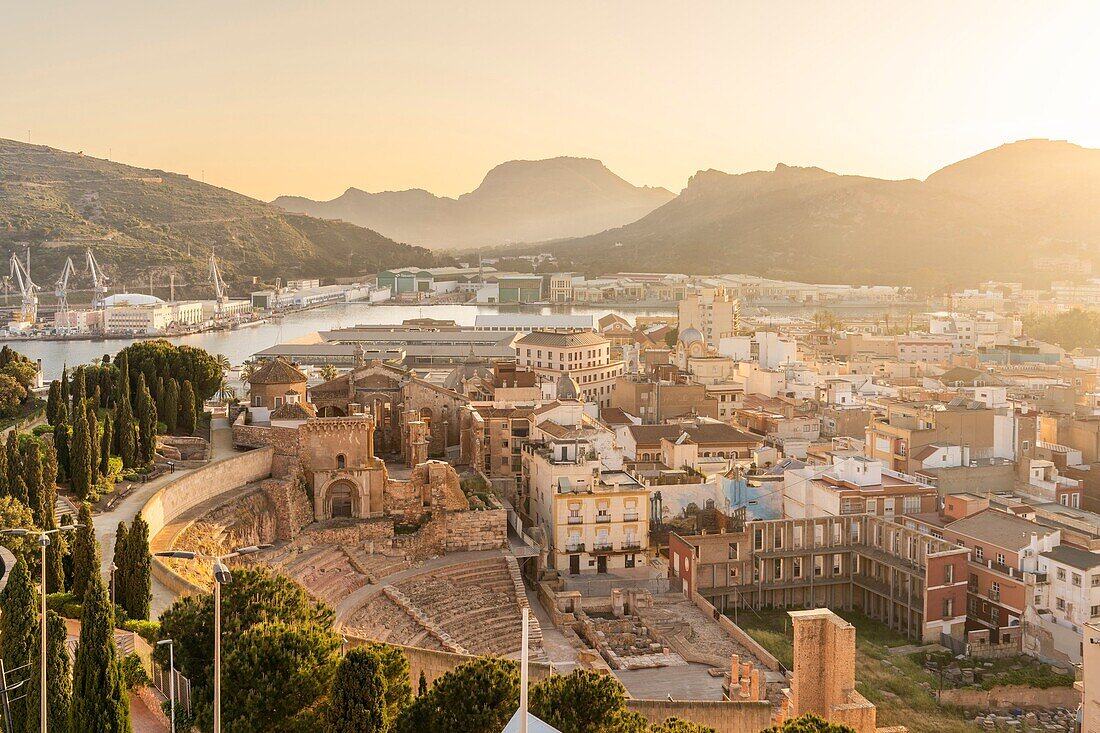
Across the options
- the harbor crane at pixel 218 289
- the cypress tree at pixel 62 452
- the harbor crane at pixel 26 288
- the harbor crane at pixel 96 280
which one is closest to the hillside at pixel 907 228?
the harbor crane at pixel 218 289

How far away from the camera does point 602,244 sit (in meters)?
187

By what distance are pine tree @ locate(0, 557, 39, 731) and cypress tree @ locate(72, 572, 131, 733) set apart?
0.60 meters

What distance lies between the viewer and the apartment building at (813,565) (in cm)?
2017

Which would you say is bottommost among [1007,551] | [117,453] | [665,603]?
[665,603]

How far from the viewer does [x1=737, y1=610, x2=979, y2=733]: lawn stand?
15648 mm

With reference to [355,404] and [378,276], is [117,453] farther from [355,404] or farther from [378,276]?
[378,276]

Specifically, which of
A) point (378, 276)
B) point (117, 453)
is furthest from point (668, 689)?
point (378, 276)

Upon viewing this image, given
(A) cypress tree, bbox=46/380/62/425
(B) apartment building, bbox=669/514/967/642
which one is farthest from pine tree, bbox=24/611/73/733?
(A) cypress tree, bbox=46/380/62/425

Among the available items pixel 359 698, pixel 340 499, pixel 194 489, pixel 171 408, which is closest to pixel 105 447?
pixel 194 489

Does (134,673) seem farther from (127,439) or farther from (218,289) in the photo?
(218,289)

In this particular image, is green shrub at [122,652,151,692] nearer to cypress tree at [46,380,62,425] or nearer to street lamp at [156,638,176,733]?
street lamp at [156,638,176,733]

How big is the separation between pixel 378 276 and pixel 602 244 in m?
67.8

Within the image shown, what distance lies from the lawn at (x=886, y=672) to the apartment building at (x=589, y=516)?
107 inches

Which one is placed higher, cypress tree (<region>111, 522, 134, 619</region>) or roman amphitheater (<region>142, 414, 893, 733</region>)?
cypress tree (<region>111, 522, 134, 619</region>)
